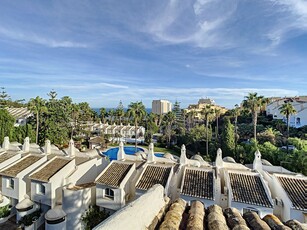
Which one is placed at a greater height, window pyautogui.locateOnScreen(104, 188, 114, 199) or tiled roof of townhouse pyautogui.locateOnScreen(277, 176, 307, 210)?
tiled roof of townhouse pyautogui.locateOnScreen(277, 176, 307, 210)

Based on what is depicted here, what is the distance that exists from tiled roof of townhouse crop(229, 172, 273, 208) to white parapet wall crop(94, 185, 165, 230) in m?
6.61

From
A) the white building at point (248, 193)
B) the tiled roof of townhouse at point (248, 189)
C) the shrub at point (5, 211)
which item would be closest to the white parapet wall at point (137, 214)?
the white building at point (248, 193)

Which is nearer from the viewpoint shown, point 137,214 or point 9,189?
point 137,214

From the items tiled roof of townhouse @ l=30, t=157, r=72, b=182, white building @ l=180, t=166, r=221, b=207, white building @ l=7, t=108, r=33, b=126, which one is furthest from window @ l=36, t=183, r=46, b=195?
white building @ l=7, t=108, r=33, b=126

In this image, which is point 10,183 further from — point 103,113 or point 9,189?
point 103,113

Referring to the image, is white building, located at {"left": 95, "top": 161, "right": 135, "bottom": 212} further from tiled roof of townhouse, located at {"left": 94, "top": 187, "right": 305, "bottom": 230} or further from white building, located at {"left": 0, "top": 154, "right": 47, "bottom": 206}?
white building, located at {"left": 0, "top": 154, "right": 47, "bottom": 206}

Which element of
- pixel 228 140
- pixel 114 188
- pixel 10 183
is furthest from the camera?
pixel 228 140

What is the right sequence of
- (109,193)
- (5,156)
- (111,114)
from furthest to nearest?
(111,114) < (5,156) < (109,193)

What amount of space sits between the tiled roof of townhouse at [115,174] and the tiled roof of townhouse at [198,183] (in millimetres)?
4470

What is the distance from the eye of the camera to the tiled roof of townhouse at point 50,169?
16.4 metres

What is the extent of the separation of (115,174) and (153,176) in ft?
9.44

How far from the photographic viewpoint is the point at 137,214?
621cm

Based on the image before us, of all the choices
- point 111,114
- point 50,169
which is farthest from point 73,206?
point 111,114

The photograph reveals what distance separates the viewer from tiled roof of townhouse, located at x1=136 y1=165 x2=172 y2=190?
14.4m
